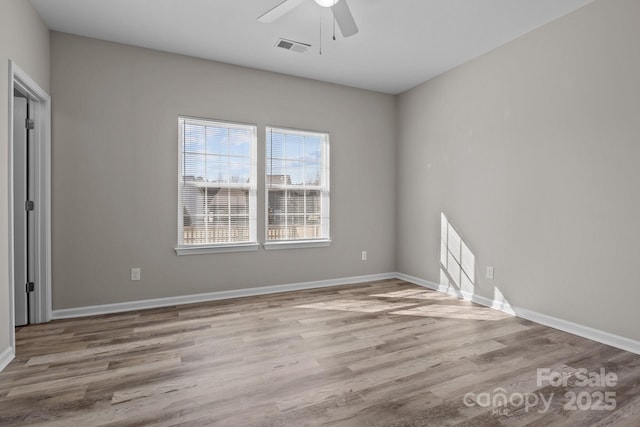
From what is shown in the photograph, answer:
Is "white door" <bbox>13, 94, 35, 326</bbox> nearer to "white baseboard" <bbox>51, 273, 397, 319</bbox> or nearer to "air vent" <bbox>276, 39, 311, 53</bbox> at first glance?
"white baseboard" <bbox>51, 273, 397, 319</bbox>

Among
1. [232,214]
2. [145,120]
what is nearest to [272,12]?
[145,120]

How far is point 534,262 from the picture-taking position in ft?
11.3

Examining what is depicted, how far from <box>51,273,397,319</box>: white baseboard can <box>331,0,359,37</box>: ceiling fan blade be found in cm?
312

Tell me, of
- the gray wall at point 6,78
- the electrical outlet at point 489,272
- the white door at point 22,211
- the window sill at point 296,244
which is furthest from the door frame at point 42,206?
the electrical outlet at point 489,272

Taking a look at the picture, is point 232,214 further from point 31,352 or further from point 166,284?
point 31,352

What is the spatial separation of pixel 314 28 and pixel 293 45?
359mm

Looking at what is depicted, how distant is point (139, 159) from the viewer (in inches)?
149

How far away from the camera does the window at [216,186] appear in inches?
159

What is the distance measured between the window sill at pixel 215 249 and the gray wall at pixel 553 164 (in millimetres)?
2543

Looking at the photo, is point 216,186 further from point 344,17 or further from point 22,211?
point 344,17

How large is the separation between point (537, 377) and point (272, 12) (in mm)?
3216

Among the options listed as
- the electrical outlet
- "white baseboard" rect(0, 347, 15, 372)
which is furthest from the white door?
the electrical outlet

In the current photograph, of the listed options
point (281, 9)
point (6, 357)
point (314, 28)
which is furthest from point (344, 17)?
point (6, 357)

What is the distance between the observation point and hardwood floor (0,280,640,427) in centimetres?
189
